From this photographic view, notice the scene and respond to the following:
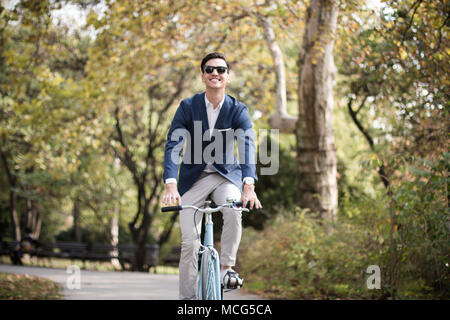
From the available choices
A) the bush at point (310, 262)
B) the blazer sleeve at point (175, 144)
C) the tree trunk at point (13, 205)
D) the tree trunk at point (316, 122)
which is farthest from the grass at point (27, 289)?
the tree trunk at point (13, 205)

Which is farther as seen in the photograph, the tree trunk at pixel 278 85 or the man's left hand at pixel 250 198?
the tree trunk at pixel 278 85

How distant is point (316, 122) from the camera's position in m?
11.8

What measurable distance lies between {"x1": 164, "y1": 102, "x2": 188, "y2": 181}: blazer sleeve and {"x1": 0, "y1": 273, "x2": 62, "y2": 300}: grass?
4.90 meters

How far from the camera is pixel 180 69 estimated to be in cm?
1991

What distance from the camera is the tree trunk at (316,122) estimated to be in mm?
11584

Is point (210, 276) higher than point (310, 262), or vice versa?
point (210, 276)

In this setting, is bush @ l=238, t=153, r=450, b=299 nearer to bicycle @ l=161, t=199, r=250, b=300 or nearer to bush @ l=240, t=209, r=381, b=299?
bush @ l=240, t=209, r=381, b=299

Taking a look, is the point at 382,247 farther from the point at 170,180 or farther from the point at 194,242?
the point at 170,180

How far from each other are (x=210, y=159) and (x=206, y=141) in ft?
0.49

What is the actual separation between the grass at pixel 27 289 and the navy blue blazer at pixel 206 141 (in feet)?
16.0

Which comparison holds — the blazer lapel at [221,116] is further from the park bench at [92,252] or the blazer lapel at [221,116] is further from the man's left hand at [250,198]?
the park bench at [92,252]

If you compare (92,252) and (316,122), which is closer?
(316,122)

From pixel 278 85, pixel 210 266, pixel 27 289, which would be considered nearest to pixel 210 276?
pixel 210 266
